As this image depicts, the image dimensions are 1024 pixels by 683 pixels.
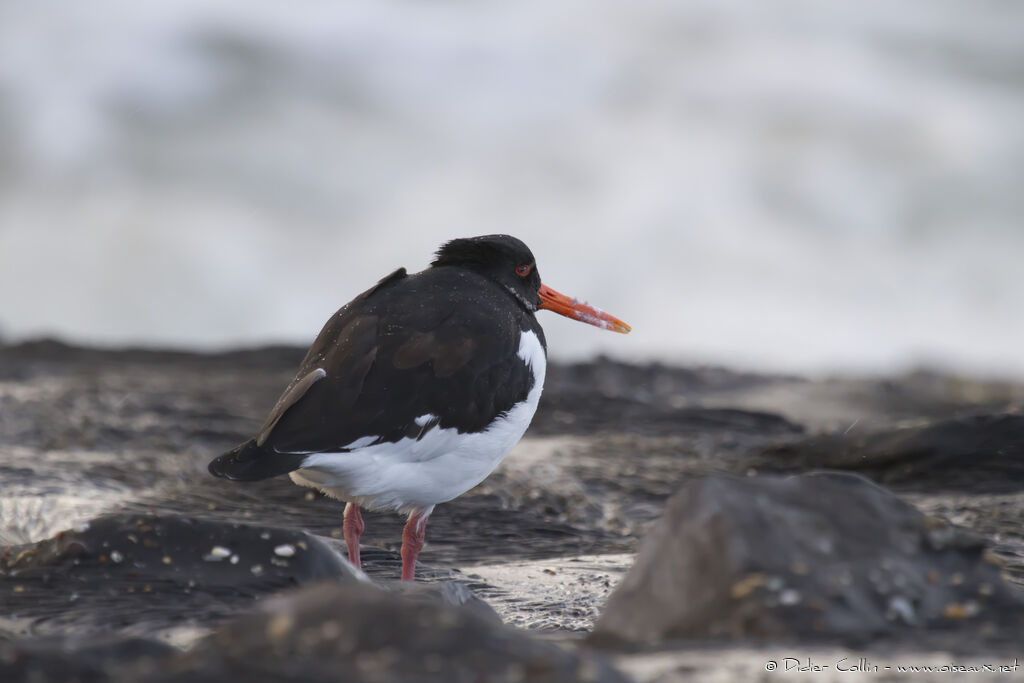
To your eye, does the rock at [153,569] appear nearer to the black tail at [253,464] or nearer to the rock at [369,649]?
the black tail at [253,464]

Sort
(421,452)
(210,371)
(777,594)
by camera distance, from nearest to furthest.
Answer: (777,594)
(421,452)
(210,371)

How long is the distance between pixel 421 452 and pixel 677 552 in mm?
1625

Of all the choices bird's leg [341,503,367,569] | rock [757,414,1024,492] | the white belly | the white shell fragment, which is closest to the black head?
the white belly

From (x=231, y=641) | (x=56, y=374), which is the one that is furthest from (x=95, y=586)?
(x=56, y=374)

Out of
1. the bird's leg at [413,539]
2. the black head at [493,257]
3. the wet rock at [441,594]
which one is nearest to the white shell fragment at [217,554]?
the wet rock at [441,594]

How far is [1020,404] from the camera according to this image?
10797mm

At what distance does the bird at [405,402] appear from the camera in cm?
435

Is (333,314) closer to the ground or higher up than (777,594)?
higher up

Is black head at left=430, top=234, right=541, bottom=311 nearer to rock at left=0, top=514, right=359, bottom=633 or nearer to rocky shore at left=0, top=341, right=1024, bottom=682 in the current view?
rocky shore at left=0, top=341, right=1024, bottom=682

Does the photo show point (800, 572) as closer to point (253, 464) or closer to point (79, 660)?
point (79, 660)

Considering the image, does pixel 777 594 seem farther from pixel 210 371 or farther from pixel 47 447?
pixel 210 371

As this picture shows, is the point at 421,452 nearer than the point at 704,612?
No

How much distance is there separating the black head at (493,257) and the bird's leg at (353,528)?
1359 mm

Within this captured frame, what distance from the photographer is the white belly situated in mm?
4445
